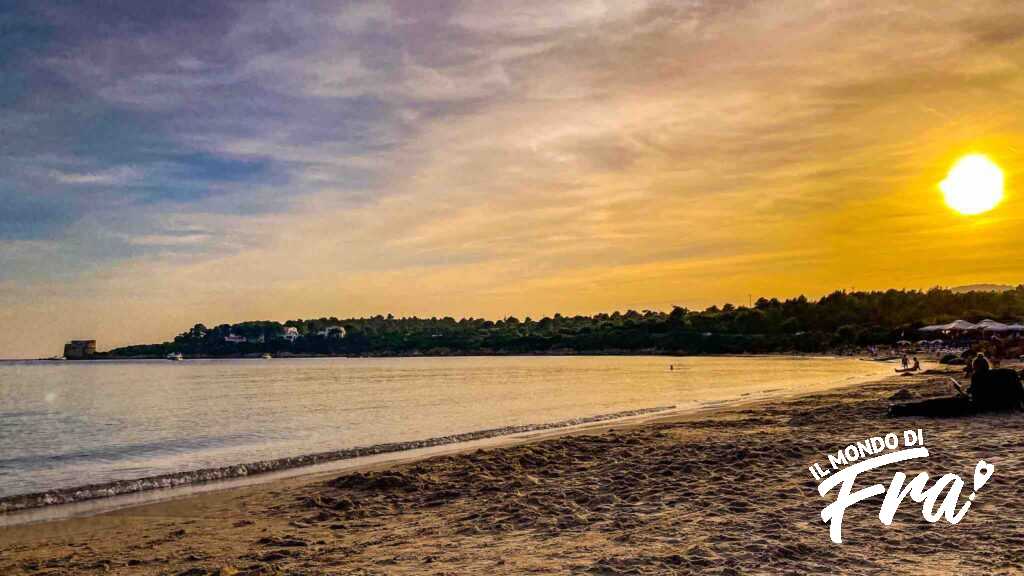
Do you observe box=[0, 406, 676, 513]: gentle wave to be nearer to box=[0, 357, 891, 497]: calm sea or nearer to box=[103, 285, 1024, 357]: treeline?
box=[0, 357, 891, 497]: calm sea

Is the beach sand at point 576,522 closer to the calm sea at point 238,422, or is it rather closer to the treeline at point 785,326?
the calm sea at point 238,422

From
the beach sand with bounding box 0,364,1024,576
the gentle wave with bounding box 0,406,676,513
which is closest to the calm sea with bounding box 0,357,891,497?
the gentle wave with bounding box 0,406,676,513

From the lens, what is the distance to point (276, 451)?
64.3 ft

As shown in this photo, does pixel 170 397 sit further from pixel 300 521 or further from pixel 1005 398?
pixel 1005 398

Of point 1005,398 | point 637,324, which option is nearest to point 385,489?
point 1005,398

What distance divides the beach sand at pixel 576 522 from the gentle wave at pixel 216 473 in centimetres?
207

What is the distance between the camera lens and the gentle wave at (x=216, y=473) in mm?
13289

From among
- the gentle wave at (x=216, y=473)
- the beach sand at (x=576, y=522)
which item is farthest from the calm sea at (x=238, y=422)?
the beach sand at (x=576, y=522)

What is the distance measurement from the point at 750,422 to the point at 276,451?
12.7 meters

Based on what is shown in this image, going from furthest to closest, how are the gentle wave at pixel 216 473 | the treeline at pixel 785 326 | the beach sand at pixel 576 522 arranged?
the treeline at pixel 785 326
the gentle wave at pixel 216 473
the beach sand at pixel 576 522

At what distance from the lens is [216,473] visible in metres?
16.0

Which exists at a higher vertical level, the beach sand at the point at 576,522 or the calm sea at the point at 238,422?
the beach sand at the point at 576,522

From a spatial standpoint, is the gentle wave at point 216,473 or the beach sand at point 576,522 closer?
the beach sand at point 576,522

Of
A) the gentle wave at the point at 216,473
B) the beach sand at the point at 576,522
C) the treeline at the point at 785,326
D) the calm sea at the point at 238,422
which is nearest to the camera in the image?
the beach sand at the point at 576,522
